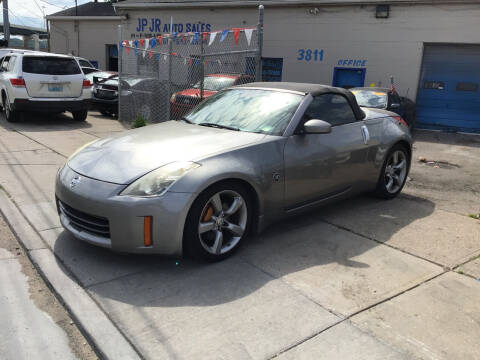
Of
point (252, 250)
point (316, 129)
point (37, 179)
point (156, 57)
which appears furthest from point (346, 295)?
point (156, 57)

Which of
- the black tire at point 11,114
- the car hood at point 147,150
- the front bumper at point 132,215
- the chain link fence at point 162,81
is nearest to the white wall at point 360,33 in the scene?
the chain link fence at point 162,81

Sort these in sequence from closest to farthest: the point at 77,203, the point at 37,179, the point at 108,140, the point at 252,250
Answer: the point at 77,203 < the point at 252,250 < the point at 108,140 < the point at 37,179

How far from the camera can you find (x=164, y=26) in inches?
751

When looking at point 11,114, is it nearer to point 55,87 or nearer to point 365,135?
point 55,87

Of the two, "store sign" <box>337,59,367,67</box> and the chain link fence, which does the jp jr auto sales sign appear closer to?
"store sign" <box>337,59,367,67</box>

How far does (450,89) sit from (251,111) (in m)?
11.2

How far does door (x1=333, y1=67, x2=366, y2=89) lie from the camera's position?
15.1 metres

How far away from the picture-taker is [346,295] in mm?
3484

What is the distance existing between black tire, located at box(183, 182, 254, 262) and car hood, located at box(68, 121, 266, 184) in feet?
1.07

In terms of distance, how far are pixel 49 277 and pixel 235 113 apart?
2.43 m

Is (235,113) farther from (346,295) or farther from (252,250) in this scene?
(346,295)

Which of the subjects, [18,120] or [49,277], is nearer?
[49,277]

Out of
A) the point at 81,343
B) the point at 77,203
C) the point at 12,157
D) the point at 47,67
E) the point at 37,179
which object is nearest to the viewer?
the point at 81,343

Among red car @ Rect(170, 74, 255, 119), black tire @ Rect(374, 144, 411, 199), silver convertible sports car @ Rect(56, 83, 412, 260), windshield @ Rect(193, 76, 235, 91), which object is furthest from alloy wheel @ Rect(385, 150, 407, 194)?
windshield @ Rect(193, 76, 235, 91)
